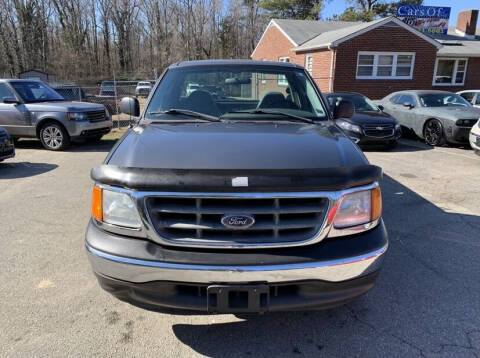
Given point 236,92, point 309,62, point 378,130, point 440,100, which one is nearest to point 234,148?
point 236,92

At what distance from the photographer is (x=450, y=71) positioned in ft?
74.8

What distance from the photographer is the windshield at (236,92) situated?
340cm

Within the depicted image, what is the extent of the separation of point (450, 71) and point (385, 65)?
6.01 metres

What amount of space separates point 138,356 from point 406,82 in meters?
21.6

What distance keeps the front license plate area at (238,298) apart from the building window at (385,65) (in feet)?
65.0

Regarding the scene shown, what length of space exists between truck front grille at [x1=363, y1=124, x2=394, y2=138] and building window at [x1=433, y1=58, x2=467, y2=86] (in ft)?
50.4

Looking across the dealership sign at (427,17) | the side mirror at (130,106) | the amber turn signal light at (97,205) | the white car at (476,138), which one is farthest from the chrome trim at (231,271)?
the dealership sign at (427,17)

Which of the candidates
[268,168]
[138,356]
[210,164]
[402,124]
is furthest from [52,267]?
[402,124]

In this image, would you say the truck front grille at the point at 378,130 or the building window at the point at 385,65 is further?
the building window at the point at 385,65

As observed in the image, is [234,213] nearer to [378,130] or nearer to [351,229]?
[351,229]

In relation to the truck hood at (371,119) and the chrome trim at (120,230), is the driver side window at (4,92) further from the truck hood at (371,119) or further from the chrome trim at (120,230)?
the chrome trim at (120,230)

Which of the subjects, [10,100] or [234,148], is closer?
[234,148]

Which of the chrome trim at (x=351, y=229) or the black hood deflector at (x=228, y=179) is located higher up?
the black hood deflector at (x=228, y=179)

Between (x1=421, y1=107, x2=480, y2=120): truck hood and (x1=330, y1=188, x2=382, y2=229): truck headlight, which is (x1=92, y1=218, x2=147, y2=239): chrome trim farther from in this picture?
(x1=421, y1=107, x2=480, y2=120): truck hood
